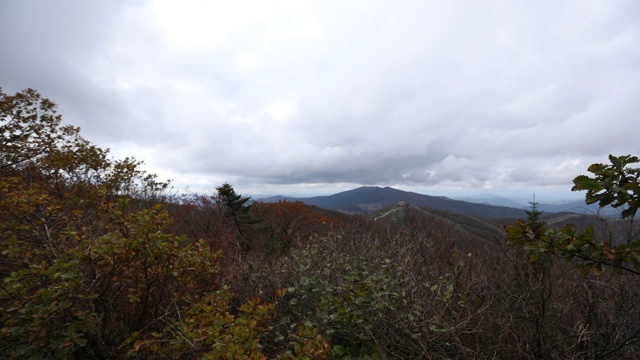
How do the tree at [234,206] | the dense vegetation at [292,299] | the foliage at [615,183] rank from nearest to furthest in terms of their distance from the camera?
the foliage at [615,183] < the dense vegetation at [292,299] < the tree at [234,206]

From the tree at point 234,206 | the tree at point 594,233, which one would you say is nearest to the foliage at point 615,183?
the tree at point 594,233

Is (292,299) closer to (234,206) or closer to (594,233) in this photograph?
(594,233)

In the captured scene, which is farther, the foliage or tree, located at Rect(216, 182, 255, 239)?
tree, located at Rect(216, 182, 255, 239)

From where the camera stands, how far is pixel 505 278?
561 cm

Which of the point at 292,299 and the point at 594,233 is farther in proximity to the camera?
the point at 292,299

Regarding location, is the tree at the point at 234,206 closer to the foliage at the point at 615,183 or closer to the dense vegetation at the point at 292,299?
the dense vegetation at the point at 292,299

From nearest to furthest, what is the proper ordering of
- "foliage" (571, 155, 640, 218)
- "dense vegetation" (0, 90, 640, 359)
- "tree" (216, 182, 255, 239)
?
1. "foliage" (571, 155, 640, 218)
2. "dense vegetation" (0, 90, 640, 359)
3. "tree" (216, 182, 255, 239)

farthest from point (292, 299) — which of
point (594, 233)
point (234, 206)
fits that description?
point (234, 206)

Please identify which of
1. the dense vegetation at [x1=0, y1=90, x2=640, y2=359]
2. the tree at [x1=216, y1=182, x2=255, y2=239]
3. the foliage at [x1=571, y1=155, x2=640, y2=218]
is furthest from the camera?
the tree at [x1=216, y1=182, x2=255, y2=239]

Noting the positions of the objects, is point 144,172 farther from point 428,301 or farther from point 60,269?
point 428,301

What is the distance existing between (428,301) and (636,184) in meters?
Answer: 3.09

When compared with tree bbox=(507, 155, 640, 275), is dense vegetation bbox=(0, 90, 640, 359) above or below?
below

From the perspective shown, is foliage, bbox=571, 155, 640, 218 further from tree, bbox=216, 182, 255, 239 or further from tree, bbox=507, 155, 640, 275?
tree, bbox=216, 182, 255, 239

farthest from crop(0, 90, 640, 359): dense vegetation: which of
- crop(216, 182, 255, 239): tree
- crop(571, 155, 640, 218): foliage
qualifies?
crop(216, 182, 255, 239): tree
